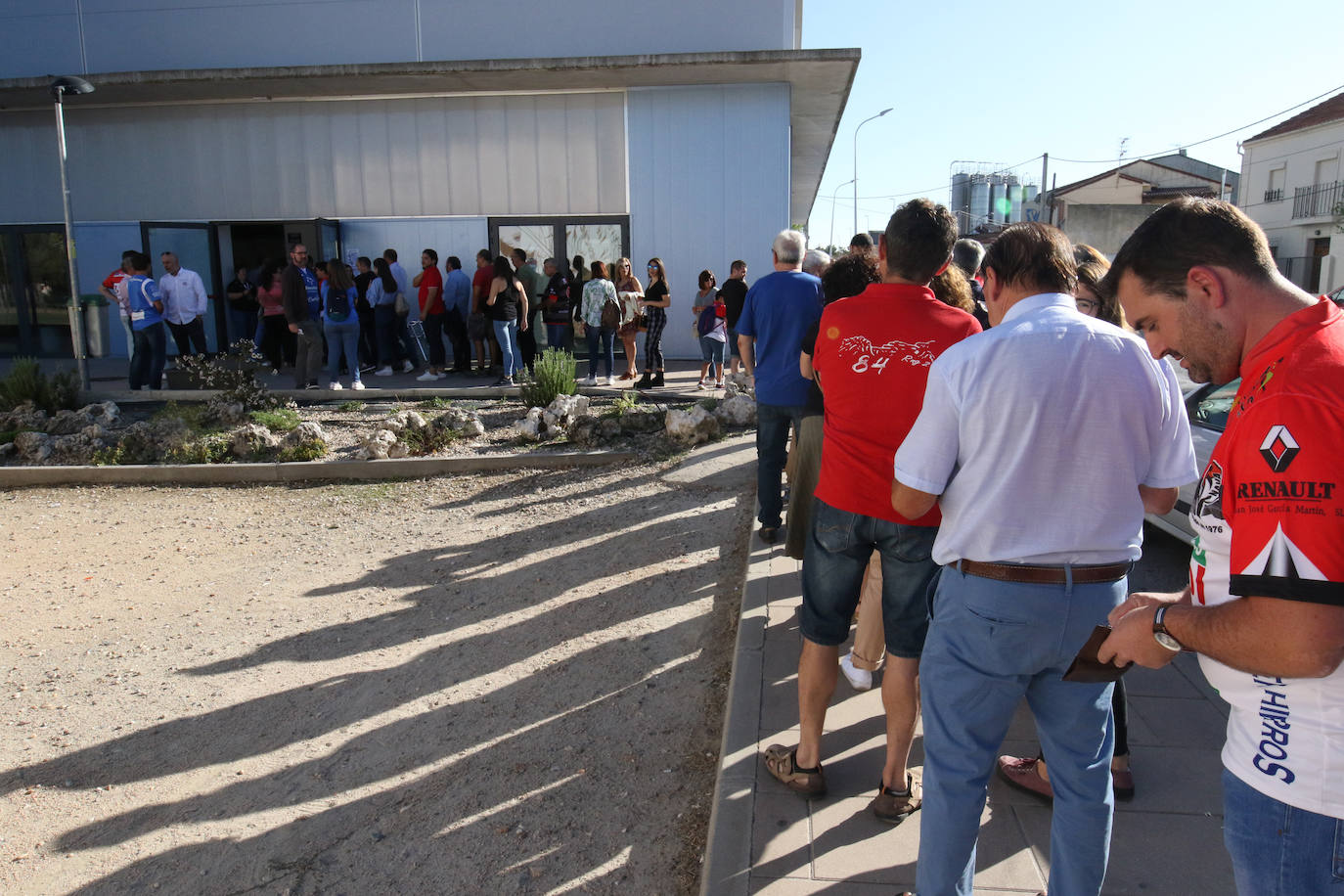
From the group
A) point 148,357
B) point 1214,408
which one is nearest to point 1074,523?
point 1214,408

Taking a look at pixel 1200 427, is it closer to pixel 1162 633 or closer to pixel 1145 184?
pixel 1162 633

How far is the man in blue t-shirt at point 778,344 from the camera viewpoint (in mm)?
5352

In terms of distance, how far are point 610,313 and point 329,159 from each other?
290 inches

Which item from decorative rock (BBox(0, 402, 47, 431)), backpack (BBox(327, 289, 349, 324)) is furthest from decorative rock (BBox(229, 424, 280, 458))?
backpack (BBox(327, 289, 349, 324))

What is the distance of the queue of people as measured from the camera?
1374 mm

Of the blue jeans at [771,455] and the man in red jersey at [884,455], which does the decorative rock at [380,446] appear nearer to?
the blue jeans at [771,455]

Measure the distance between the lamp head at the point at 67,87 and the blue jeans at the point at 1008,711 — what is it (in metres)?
13.3

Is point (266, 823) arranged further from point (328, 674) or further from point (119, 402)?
point (119, 402)

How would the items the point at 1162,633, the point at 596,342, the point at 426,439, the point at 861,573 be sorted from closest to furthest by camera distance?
1. the point at 1162,633
2. the point at 861,573
3. the point at 426,439
4. the point at 596,342

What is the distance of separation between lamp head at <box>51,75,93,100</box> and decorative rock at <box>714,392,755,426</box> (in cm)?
910

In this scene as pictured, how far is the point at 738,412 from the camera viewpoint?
9250 millimetres

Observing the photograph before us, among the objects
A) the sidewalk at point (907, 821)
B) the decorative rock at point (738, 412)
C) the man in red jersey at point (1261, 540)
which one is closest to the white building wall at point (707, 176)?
the decorative rock at point (738, 412)

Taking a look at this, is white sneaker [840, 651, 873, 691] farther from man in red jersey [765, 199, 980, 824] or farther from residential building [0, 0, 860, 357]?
residential building [0, 0, 860, 357]

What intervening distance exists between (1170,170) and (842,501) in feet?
194
